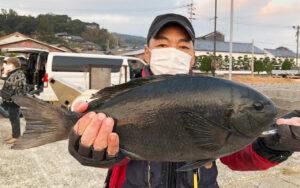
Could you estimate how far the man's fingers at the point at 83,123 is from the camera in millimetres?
1092

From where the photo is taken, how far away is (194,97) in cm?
107

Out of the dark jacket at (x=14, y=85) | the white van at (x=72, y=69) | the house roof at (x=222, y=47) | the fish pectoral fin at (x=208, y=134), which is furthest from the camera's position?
the house roof at (x=222, y=47)

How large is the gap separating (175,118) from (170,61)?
22.6 inches

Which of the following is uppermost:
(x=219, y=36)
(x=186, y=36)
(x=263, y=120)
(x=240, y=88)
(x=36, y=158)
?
(x=219, y=36)

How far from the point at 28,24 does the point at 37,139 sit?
94837 mm

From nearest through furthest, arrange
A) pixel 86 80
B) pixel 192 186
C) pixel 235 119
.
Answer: pixel 235 119 → pixel 192 186 → pixel 86 80

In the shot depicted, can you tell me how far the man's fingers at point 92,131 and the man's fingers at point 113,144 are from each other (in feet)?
0.22

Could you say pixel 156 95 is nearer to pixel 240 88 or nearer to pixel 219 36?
pixel 240 88

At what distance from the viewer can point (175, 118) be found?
41.7 inches

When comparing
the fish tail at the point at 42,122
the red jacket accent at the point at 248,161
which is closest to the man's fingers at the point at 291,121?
the red jacket accent at the point at 248,161

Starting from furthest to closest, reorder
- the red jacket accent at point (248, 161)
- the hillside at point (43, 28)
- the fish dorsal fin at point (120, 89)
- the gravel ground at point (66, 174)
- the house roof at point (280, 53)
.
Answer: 1. the hillside at point (43, 28)
2. the house roof at point (280, 53)
3. the gravel ground at point (66, 174)
4. the red jacket accent at point (248, 161)
5. the fish dorsal fin at point (120, 89)

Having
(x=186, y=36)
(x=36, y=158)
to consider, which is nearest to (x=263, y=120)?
(x=186, y=36)

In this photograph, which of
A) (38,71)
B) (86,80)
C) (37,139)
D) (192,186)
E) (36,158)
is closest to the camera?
(37,139)

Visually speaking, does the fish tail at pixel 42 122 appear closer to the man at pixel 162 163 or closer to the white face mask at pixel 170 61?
the man at pixel 162 163
